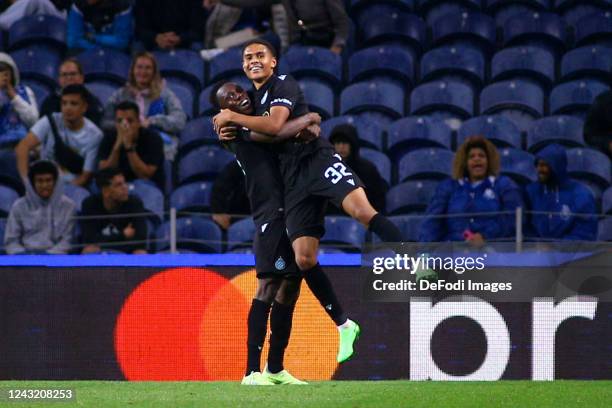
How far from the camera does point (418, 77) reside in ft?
44.5

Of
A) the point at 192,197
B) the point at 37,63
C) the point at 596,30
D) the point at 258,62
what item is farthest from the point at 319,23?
the point at 258,62

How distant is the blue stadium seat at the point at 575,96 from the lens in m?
12.8

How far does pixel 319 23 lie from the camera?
13.5 metres

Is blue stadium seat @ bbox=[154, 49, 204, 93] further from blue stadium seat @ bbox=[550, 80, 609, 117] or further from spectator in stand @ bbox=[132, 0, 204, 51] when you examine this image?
blue stadium seat @ bbox=[550, 80, 609, 117]

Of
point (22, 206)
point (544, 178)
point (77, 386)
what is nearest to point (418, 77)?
point (544, 178)

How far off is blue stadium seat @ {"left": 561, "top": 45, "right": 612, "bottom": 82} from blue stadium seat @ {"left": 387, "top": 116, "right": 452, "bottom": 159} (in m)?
1.55

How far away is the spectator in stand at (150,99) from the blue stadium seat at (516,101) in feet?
9.95

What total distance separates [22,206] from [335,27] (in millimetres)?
4054

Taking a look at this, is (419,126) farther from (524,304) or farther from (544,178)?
(524,304)

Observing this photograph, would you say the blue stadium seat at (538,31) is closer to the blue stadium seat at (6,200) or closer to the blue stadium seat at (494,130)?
the blue stadium seat at (494,130)

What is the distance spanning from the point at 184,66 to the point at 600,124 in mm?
4443

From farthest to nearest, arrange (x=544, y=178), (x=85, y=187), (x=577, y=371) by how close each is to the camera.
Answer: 1. (x=85, y=187)
2. (x=544, y=178)
3. (x=577, y=371)

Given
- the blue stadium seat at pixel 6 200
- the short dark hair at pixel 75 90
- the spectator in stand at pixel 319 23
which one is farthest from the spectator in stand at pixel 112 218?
the spectator in stand at pixel 319 23

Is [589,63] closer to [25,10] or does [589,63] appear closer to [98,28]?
[98,28]
